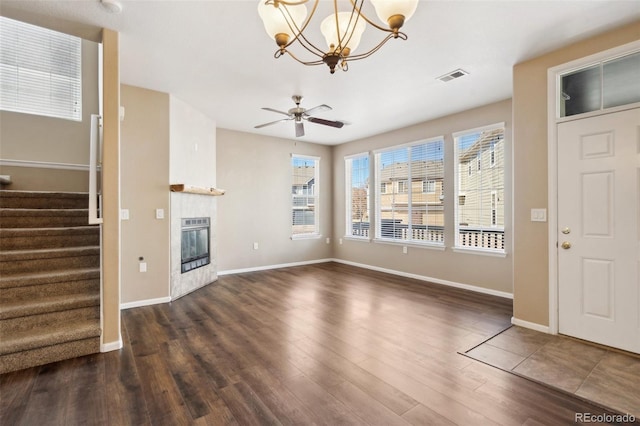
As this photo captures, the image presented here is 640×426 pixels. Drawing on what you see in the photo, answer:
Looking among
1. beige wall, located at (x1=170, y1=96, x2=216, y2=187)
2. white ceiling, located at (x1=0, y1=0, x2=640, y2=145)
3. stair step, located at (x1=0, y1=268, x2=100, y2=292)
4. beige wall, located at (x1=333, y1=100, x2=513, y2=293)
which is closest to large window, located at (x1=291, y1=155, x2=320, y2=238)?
beige wall, located at (x1=333, y1=100, x2=513, y2=293)

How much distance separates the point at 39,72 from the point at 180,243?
3.52 metres

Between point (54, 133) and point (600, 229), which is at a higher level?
point (54, 133)

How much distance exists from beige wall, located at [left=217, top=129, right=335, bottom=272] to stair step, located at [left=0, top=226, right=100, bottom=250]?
2343 millimetres

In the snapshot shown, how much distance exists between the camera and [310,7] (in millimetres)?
2326

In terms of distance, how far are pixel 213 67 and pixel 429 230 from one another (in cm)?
416

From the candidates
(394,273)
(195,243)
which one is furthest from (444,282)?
(195,243)

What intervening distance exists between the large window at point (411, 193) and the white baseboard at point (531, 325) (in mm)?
1965

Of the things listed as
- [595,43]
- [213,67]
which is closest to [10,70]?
[213,67]

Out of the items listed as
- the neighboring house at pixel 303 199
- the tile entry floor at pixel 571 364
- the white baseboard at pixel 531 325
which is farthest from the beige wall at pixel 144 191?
the white baseboard at pixel 531 325

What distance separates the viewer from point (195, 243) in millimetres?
4719

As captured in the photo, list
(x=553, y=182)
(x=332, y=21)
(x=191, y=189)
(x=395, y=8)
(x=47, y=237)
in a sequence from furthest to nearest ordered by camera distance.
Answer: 1. (x=191, y=189)
2. (x=47, y=237)
3. (x=553, y=182)
4. (x=332, y=21)
5. (x=395, y=8)

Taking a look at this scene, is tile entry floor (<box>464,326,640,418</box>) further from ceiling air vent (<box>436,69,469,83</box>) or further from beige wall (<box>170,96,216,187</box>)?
beige wall (<box>170,96,216,187</box>)

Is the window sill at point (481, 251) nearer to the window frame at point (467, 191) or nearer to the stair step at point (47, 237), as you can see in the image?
the window frame at point (467, 191)

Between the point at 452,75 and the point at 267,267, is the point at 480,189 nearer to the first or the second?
the point at 452,75
